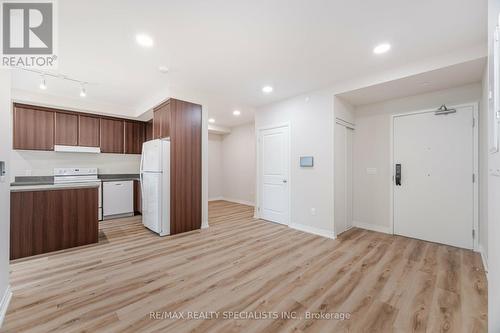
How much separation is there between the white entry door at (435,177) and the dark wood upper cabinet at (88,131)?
6333mm

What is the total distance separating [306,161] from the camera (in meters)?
4.01

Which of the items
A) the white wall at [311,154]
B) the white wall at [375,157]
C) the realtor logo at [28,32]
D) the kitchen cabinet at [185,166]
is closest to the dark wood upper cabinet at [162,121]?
the kitchen cabinet at [185,166]

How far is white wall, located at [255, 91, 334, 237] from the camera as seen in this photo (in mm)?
3701

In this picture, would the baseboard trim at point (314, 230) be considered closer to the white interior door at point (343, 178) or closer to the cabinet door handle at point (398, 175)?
the white interior door at point (343, 178)

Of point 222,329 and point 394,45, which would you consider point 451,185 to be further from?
point 222,329

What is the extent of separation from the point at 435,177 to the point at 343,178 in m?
1.34

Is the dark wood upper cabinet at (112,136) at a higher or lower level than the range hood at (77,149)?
higher

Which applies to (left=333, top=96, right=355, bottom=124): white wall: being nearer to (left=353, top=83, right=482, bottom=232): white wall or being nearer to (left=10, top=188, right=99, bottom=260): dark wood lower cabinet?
(left=353, top=83, right=482, bottom=232): white wall

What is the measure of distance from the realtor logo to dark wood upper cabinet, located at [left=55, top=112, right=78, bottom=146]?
71.7 inches

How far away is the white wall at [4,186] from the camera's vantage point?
1726 millimetres

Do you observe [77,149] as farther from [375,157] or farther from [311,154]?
[375,157]

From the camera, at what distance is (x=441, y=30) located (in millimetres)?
2172

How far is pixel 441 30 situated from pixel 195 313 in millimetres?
3609

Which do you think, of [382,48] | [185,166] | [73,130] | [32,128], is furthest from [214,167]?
[382,48]
